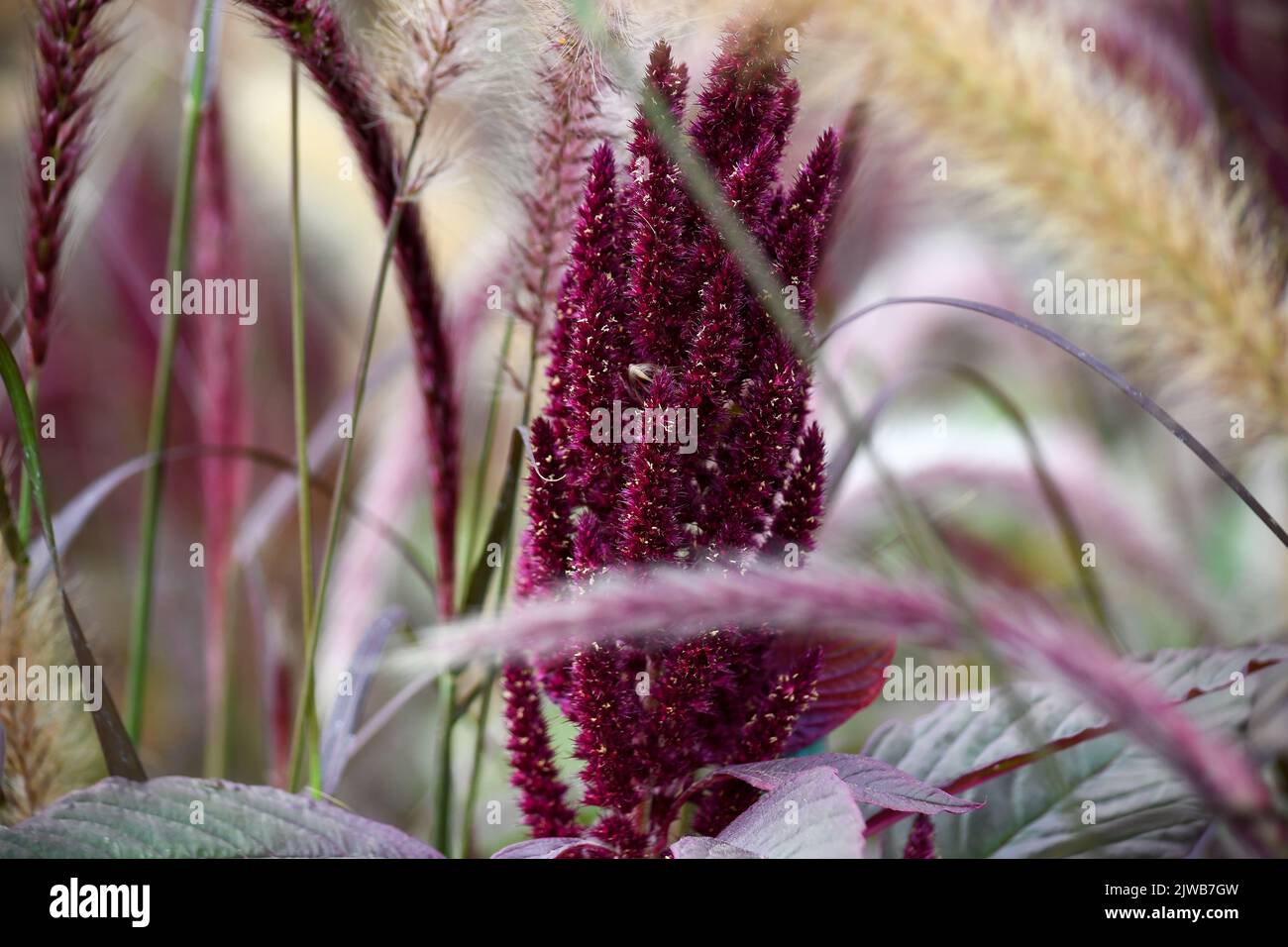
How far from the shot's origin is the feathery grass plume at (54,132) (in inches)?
14.5

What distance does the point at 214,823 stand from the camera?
0.34 meters

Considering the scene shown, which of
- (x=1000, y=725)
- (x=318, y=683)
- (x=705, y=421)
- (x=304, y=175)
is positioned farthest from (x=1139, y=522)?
(x=304, y=175)

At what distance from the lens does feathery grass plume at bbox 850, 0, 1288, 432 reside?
0.40m

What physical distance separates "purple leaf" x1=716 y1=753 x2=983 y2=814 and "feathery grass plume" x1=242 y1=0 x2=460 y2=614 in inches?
6.3

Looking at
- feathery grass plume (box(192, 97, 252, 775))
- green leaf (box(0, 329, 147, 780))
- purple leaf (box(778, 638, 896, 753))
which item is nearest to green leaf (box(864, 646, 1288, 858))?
purple leaf (box(778, 638, 896, 753))

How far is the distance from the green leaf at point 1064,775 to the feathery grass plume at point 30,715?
13.5 inches

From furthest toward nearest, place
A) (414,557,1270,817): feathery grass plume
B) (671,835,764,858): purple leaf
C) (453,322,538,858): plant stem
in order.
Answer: (453,322,538,858): plant stem, (671,835,764,858): purple leaf, (414,557,1270,817): feathery grass plume

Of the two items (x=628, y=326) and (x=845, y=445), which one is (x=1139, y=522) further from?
(x=628, y=326)

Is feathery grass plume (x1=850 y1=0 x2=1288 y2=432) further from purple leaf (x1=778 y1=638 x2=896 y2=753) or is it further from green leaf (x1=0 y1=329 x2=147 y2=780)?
green leaf (x1=0 y1=329 x2=147 y2=780)

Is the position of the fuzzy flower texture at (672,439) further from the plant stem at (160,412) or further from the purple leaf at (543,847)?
the plant stem at (160,412)

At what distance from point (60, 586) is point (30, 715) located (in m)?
0.10

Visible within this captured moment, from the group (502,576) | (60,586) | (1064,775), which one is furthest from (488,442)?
(1064,775)

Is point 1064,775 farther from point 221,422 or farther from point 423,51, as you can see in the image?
point 221,422

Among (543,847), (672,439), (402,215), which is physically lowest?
(543,847)
